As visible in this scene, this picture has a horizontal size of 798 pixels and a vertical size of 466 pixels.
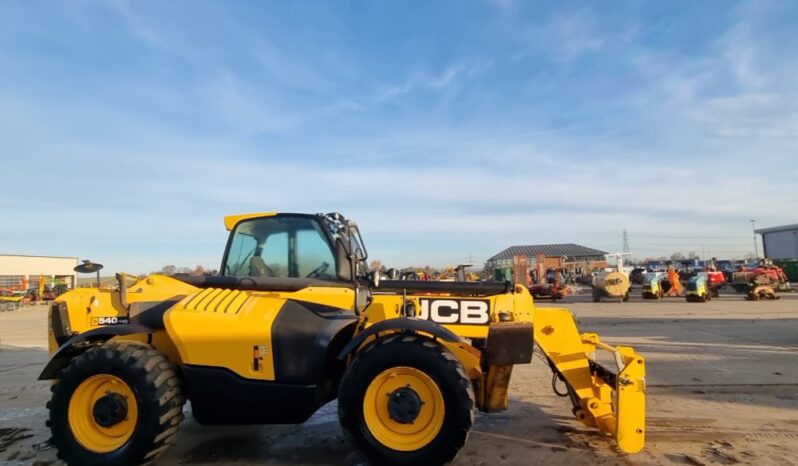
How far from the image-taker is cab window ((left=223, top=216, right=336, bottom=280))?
16.9 ft

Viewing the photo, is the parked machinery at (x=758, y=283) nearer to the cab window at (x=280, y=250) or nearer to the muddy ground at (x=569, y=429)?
the muddy ground at (x=569, y=429)

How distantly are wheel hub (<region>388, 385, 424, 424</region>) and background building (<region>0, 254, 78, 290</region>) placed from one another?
60965mm

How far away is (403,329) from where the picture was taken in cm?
444

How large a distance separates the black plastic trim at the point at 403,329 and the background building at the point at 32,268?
6069 centimetres

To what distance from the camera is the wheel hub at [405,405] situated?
4.31m

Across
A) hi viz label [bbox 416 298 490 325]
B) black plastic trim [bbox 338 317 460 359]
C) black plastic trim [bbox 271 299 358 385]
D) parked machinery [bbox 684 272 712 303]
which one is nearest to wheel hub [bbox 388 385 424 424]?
black plastic trim [bbox 338 317 460 359]

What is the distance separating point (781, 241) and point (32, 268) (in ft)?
289

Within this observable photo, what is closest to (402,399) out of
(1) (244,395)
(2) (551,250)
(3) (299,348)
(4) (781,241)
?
(3) (299,348)

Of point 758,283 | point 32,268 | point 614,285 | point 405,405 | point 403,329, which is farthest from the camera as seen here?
point 32,268

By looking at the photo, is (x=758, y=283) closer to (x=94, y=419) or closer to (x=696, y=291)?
(x=696, y=291)

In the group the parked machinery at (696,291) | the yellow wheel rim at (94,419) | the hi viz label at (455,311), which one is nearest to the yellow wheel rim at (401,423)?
the hi viz label at (455,311)

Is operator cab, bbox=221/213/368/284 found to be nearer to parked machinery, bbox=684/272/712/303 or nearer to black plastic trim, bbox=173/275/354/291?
black plastic trim, bbox=173/275/354/291

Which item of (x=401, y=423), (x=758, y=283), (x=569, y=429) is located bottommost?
(x=569, y=429)

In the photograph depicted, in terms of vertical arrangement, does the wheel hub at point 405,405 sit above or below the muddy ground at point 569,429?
above
